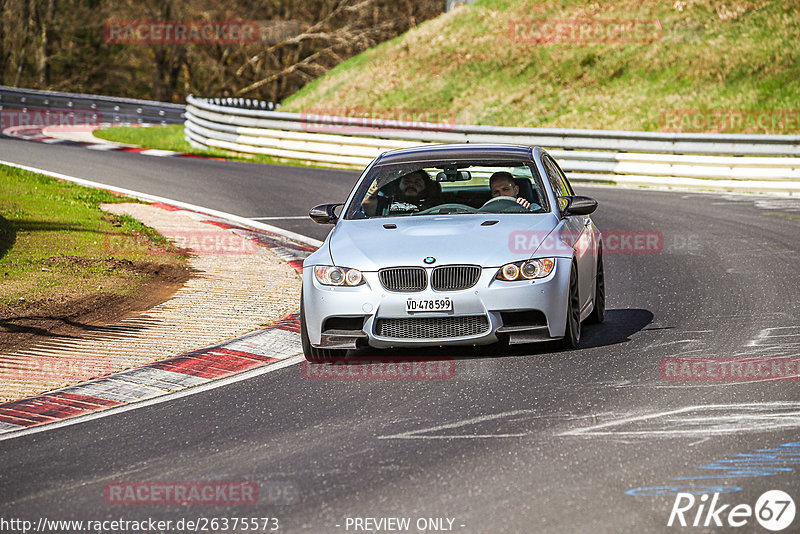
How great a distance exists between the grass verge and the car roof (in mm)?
3138

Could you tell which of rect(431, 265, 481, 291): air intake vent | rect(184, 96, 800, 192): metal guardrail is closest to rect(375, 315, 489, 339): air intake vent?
rect(431, 265, 481, 291): air intake vent

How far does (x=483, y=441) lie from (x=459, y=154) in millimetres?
3990

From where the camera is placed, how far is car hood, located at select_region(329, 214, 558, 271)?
327 inches

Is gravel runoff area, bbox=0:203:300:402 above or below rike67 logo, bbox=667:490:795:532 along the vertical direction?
below

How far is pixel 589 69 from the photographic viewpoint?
112 feet

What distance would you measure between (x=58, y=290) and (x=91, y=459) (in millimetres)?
5193

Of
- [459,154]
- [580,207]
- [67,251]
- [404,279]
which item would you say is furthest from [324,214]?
[67,251]

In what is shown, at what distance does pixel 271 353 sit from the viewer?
9.03 meters

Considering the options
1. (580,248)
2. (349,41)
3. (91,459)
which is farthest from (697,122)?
(349,41)

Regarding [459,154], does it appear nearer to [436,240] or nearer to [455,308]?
[436,240]

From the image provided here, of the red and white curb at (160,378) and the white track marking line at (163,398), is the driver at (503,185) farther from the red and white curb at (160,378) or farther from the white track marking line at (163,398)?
the white track marking line at (163,398)

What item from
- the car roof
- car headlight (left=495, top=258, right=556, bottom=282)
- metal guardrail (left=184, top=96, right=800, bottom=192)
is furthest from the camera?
metal guardrail (left=184, top=96, right=800, bottom=192)

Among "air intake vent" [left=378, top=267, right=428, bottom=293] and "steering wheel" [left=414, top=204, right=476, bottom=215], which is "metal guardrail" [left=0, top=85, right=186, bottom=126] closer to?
"steering wheel" [left=414, top=204, right=476, bottom=215]

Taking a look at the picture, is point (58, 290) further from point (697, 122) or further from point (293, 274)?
point (697, 122)
